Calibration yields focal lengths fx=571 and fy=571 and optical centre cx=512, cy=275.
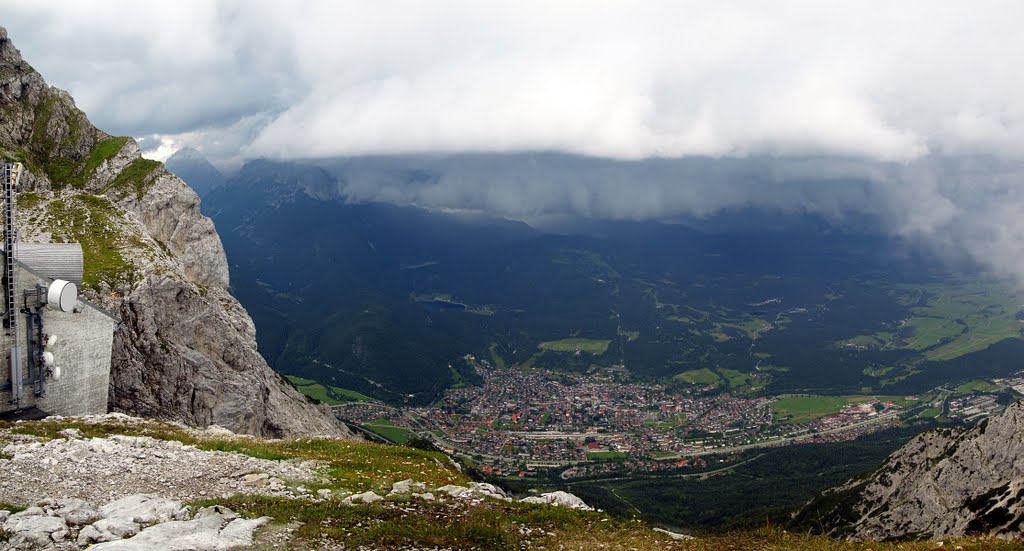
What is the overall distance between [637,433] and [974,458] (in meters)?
111

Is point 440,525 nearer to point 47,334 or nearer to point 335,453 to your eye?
point 335,453

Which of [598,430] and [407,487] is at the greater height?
[407,487]

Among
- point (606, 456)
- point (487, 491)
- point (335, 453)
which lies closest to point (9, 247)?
point (335, 453)

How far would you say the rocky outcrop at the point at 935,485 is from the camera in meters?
56.7

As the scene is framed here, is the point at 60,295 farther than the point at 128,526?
Yes

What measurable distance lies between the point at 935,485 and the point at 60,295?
81589 millimetres

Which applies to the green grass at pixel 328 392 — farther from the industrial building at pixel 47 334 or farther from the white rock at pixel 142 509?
the white rock at pixel 142 509

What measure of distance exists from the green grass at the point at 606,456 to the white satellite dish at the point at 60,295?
129507 mm

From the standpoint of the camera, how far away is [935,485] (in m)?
63.6

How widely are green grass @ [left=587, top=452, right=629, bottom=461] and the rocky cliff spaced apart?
9118 cm

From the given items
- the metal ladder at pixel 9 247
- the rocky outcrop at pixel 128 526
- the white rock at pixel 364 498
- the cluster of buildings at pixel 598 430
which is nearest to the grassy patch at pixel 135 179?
the metal ladder at pixel 9 247

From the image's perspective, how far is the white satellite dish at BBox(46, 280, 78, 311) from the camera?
99.6 feet

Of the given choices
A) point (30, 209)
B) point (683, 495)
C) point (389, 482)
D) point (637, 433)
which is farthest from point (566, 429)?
point (389, 482)

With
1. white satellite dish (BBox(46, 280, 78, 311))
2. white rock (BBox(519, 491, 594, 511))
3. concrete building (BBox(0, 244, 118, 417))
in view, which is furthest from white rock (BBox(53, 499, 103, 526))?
concrete building (BBox(0, 244, 118, 417))
